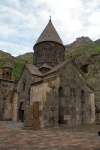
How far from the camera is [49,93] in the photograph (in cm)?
1327

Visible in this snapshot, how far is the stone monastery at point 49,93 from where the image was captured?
41.6 ft

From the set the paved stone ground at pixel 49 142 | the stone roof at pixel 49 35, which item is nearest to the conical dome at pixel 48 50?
the stone roof at pixel 49 35

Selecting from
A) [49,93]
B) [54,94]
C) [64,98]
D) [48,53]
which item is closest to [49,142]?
[49,93]

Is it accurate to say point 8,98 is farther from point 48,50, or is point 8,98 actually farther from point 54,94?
point 54,94

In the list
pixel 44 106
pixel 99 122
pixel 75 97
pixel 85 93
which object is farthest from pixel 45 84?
pixel 99 122

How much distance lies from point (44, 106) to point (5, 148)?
712 cm

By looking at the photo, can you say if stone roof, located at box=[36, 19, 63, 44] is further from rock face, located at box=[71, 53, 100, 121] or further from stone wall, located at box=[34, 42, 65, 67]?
rock face, located at box=[71, 53, 100, 121]

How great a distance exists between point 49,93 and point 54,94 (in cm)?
49

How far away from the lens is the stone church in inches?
491

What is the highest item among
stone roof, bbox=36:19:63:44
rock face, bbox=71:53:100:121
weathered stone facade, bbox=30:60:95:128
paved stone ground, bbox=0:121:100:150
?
stone roof, bbox=36:19:63:44

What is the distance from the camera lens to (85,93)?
16688 mm

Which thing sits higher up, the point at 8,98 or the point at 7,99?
the point at 8,98

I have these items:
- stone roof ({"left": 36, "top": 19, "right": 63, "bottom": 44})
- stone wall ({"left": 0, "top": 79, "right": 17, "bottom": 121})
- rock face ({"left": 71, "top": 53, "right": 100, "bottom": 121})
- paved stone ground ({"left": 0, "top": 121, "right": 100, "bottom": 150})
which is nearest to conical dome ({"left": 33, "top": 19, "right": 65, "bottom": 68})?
stone roof ({"left": 36, "top": 19, "right": 63, "bottom": 44})

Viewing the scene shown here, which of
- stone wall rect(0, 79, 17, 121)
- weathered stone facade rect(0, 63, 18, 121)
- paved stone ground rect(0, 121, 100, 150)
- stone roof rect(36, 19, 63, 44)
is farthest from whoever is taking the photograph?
stone roof rect(36, 19, 63, 44)
